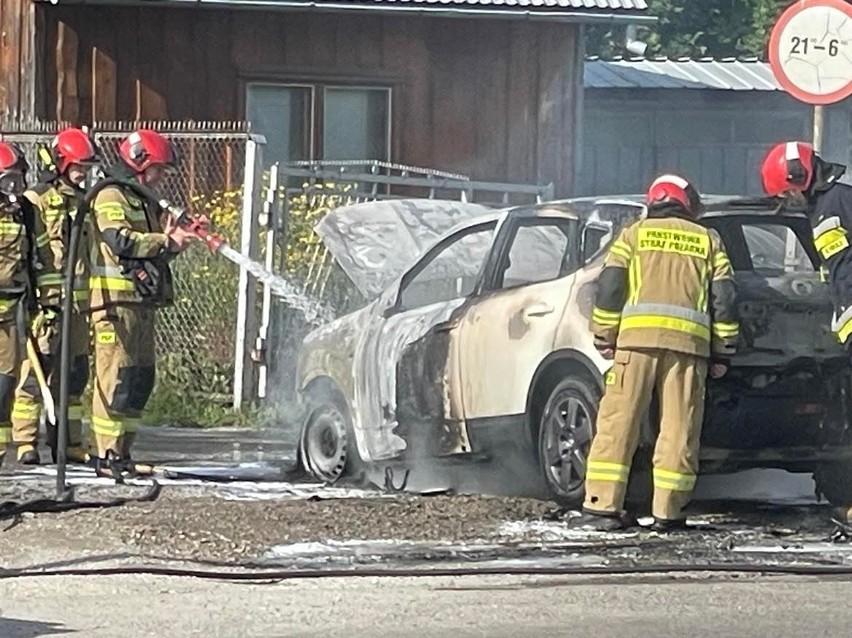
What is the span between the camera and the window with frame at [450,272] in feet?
36.5

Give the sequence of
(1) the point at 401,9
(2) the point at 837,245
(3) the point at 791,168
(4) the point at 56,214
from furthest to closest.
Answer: (1) the point at 401,9, (4) the point at 56,214, (3) the point at 791,168, (2) the point at 837,245

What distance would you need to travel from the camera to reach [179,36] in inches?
742

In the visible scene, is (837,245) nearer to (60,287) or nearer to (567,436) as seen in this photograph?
(567,436)

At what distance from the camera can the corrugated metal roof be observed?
90.9ft

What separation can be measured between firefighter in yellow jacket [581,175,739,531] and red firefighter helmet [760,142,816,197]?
1.62 feet

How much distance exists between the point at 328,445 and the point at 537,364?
1939 mm

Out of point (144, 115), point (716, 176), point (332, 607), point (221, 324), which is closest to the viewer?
point (332, 607)

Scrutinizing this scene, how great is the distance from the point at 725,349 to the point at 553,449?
105 centimetres

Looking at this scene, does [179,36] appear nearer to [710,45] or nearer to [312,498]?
[312,498]

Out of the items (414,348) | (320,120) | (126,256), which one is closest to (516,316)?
(414,348)

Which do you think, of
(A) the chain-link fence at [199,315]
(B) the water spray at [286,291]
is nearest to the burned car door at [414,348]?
(B) the water spray at [286,291]

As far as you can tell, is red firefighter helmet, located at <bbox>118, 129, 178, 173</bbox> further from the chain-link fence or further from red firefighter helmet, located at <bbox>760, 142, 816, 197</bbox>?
the chain-link fence

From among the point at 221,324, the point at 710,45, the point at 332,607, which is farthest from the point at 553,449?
the point at 710,45

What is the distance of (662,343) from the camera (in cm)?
947
